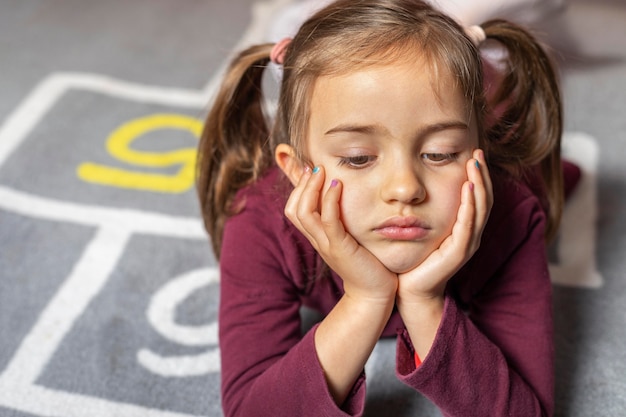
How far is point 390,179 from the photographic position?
0.67m

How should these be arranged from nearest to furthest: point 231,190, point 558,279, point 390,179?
point 390,179 → point 231,190 → point 558,279

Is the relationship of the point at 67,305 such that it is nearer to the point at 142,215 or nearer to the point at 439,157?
the point at 142,215

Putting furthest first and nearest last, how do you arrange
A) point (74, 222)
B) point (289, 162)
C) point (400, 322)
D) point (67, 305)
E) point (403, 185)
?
point (74, 222)
point (67, 305)
point (400, 322)
point (289, 162)
point (403, 185)

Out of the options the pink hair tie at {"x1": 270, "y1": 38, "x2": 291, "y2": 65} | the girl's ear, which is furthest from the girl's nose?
the pink hair tie at {"x1": 270, "y1": 38, "x2": 291, "y2": 65}

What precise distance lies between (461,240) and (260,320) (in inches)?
8.9

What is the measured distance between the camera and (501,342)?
31.7 inches

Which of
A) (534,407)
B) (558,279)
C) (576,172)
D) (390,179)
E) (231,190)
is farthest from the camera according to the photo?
(576,172)

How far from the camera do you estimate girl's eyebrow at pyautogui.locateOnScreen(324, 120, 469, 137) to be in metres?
0.66

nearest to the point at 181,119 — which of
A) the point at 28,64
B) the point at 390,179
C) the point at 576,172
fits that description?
the point at 28,64

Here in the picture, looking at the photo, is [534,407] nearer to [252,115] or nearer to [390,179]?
[390,179]

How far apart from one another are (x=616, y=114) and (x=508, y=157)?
562 millimetres

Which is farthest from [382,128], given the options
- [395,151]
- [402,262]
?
[402,262]

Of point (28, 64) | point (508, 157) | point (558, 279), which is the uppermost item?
point (508, 157)

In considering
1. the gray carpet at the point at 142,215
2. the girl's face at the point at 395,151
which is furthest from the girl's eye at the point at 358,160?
the gray carpet at the point at 142,215
